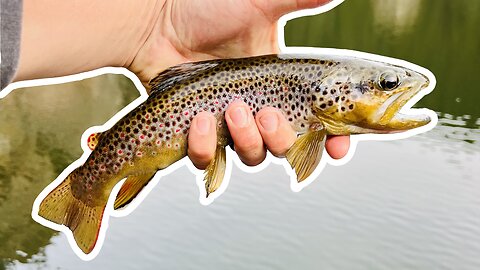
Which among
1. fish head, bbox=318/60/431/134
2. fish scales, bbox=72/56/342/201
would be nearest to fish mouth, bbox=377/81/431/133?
fish head, bbox=318/60/431/134

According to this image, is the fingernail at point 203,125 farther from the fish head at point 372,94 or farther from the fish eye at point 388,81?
the fish eye at point 388,81

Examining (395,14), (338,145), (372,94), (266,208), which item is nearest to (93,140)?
(338,145)

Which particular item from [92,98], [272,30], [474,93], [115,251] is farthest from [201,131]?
[474,93]

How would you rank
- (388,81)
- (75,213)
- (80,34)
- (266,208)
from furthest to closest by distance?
(266,208), (80,34), (75,213), (388,81)

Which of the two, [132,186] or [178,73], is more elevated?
[178,73]

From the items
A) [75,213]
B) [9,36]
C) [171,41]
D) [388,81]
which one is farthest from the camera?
[171,41]

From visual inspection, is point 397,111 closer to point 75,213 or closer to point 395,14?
point 75,213

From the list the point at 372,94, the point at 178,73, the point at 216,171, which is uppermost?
the point at 372,94
